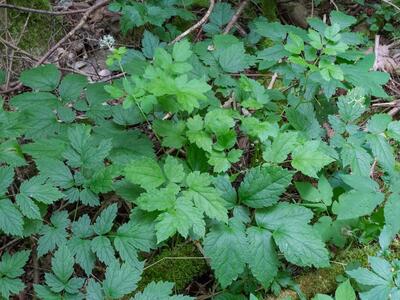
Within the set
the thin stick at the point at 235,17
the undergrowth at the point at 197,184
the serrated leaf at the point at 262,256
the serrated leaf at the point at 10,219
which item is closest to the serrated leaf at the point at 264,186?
the undergrowth at the point at 197,184

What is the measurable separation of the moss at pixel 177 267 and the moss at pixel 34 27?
174 centimetres

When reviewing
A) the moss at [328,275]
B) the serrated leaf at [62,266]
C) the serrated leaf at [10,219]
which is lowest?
the moss at [328,275]

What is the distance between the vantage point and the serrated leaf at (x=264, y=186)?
201cm

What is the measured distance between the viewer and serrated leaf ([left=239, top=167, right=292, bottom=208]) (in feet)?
6.58

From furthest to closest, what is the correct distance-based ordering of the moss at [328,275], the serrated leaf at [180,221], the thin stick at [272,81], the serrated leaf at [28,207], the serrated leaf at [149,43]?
1. the thin stick at [272,81]
2. the serrated leaf at [149,43]
3. the moss at [328,275]
4. the serrated leaf at [28,207]
5. the serrated leaf at [180,221]

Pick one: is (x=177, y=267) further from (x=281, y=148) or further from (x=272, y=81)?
(x=272, y=81)

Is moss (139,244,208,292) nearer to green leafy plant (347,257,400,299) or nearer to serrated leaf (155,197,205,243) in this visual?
serrated leaf (155,197,205,243)

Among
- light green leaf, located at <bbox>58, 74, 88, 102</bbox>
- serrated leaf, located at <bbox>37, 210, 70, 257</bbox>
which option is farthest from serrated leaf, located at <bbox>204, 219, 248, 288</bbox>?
light green leaf, located at <bbox>58, 74, 88, 102</bbox>

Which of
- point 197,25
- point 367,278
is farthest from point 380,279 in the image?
point 197,25

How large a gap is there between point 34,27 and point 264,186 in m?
2.07

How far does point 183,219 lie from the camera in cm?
181

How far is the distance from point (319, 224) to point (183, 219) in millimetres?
Answer: 730

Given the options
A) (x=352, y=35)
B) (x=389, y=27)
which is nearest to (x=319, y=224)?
(x=352, y=35)

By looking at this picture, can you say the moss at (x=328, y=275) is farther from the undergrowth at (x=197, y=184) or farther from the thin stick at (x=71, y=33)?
the thin stick at (x=71, y=33)
